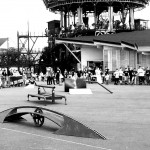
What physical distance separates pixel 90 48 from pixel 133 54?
25.4 feet

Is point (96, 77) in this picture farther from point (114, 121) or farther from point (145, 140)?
point (145, 140)

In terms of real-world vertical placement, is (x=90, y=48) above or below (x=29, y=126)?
above

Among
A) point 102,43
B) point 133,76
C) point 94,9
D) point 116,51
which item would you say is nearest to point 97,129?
point 133,76

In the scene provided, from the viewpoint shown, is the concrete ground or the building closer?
the concrete ground

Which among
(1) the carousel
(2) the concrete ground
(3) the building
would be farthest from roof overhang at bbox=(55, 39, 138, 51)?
(2) the concrete ground

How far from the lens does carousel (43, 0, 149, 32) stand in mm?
55062

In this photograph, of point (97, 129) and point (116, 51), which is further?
point (116, 51)

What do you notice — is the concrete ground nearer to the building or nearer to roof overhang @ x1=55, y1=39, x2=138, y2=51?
roof overhang @ x1=55, y1=39, x2=138, y2=51

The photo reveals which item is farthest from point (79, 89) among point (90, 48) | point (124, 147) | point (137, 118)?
point (90, 48)

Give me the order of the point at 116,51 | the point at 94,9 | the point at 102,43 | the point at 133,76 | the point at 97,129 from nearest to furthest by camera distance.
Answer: the point at 97,129
the point at 133,76
the point at 102,43
the point at 116,51
the point at 94,9

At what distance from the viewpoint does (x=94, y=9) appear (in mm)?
56375

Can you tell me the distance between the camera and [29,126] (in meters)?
12.9

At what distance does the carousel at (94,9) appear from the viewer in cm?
5506

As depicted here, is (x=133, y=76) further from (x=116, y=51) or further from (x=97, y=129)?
(x=97, y=129)
